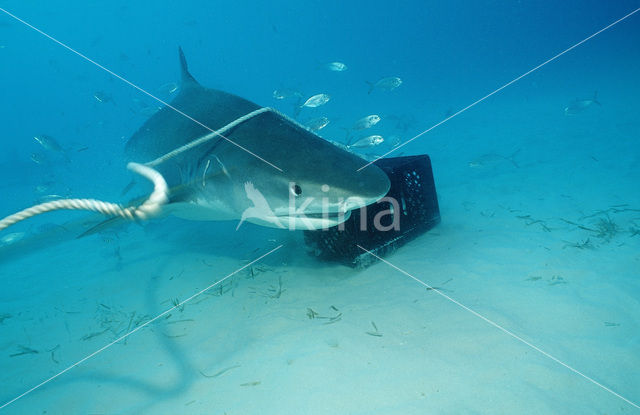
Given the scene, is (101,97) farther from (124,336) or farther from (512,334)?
(512,334)

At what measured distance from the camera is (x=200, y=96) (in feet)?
14.8

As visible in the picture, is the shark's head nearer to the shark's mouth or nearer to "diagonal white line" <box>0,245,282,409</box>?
the shark's mouth

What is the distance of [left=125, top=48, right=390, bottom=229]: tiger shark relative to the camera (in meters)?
2.55

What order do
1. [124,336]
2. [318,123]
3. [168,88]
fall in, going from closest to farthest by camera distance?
1. [124,336]
2. [318,123]
3. [168,88]

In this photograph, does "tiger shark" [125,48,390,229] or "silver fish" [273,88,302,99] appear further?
"silver fish" [273,88,302,99]

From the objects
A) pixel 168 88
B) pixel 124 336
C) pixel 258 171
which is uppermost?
pixel 168 88

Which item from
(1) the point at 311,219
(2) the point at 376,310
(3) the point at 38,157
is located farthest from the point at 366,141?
(3) the point at 38,157

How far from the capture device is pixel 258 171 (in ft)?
9.53

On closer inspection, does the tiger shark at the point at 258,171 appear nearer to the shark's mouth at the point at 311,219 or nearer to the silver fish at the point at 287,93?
the shark's mouth at the point at 311,219

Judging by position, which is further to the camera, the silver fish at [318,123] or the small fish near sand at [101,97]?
the small fish near sand at [101,97]

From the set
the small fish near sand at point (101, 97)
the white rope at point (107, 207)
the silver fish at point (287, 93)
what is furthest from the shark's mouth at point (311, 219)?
the small fish near sand at point (101, 97)

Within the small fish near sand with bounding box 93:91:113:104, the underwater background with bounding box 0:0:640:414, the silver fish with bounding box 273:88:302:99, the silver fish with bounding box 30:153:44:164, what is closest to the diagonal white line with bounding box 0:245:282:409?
the underwater background with bounding box 0:0:640:414

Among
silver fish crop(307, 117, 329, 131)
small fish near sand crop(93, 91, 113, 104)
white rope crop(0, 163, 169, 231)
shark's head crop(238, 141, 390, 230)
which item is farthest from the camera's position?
small fish near sand crop(93, 91, 113, 104)

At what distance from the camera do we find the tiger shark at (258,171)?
2.55 meters
